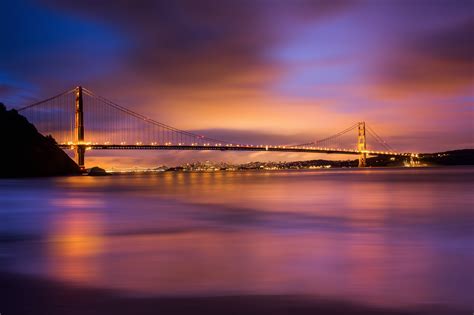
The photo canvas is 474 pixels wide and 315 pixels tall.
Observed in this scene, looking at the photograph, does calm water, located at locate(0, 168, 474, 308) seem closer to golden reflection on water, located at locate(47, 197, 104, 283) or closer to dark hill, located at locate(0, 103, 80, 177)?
golden reflection on water, located at locate(47, 197, 104, 283)

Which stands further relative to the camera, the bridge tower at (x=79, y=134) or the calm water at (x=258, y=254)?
the bridge tower at (x=79, y=134)

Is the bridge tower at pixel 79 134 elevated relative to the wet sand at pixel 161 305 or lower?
elevated

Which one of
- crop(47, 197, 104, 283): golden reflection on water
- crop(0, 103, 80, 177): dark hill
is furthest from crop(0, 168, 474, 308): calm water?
crop(0, 103, 80, 177): dark hill

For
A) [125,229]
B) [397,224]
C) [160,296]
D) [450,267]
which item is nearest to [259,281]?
[160,296]

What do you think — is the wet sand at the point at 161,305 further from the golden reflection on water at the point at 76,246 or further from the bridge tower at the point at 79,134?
the bridge tower at the point at 79,134

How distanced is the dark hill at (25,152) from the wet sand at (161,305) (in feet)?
224

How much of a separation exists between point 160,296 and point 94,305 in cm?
82

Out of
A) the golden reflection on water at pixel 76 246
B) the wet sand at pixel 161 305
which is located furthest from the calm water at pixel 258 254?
the wet sand at pixel 161 305

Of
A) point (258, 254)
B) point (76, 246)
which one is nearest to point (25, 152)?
point (76, 246)

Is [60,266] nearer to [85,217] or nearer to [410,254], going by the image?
[410,254]

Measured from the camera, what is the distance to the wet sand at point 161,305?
18.7 feet

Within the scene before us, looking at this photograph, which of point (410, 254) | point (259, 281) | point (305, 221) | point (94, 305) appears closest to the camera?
point (94, 305)

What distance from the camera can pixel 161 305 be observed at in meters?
5.96

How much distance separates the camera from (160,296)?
250 inches
